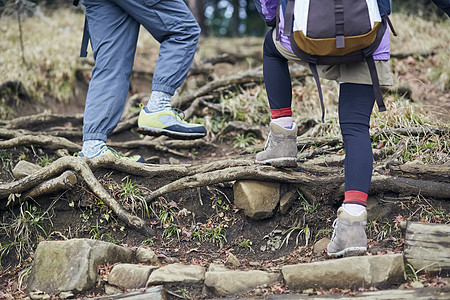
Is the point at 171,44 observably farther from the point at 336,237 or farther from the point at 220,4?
the point at 220,4

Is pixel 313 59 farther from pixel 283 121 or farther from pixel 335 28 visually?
pixel 283 121

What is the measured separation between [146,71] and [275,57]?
498 cm

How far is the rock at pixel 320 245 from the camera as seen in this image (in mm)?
3063

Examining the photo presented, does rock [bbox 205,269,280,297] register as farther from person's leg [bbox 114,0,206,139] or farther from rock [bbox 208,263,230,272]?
person's leg [bbox 114,0,206,139]

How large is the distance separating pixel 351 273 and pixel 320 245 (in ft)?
1.93

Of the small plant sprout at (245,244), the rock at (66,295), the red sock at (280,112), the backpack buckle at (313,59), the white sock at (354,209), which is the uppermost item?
the backpack buckle at (313,59)

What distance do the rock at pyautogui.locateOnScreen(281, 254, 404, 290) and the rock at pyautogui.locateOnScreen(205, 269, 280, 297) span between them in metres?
0.17

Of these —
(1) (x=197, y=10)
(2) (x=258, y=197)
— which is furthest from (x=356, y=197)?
(1) (x=197, y=10)

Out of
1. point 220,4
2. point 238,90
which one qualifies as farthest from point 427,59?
point 220,4

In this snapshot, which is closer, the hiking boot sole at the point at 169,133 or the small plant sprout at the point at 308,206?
the small plant sprout at the point at 308,206

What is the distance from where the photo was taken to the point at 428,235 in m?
2.64

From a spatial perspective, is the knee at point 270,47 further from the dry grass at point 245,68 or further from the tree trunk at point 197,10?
the tree trunk at point 197,10

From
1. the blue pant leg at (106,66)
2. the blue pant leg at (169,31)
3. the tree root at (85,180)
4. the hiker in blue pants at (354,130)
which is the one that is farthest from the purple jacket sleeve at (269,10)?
the tree root at (85,180)

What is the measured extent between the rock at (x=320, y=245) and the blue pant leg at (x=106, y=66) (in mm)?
1930
